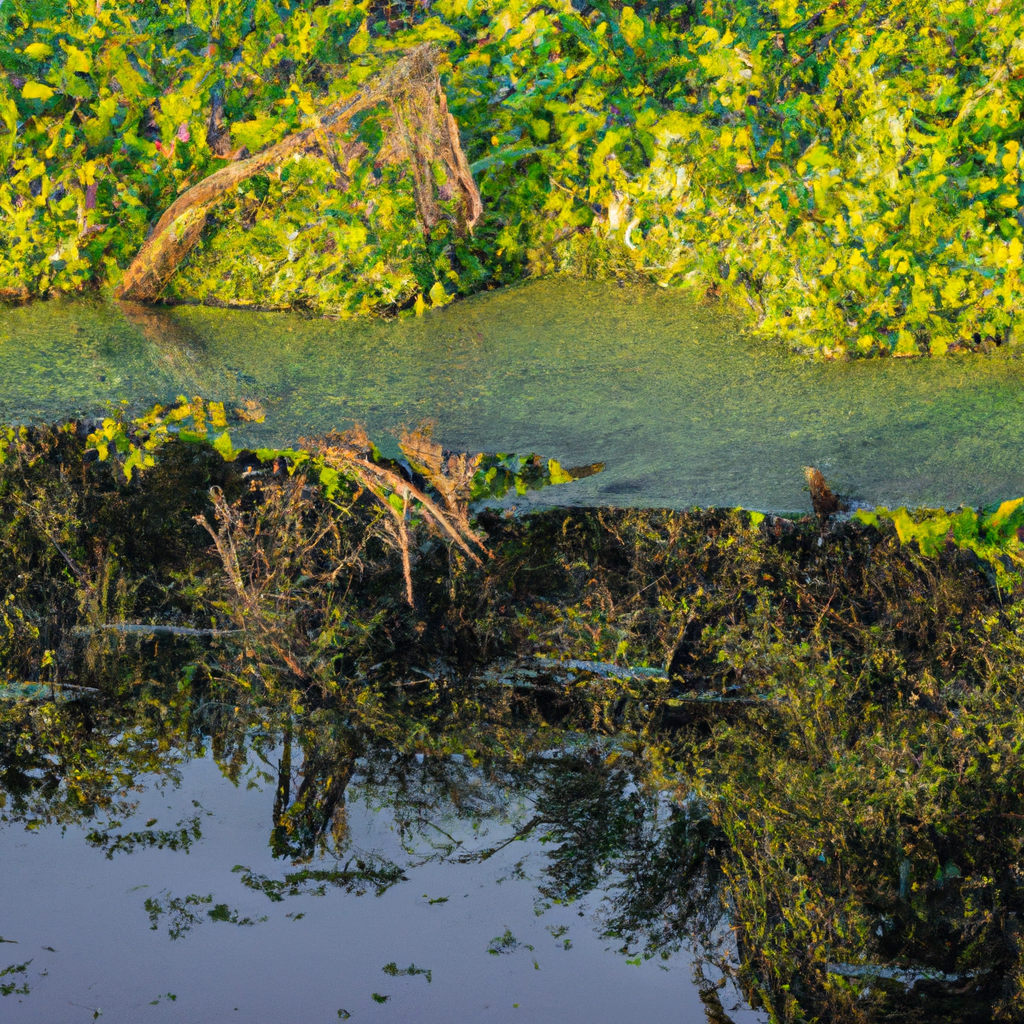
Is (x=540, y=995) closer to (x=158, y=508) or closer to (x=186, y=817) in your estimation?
(x=186, y=817)

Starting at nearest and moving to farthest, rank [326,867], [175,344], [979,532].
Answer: [326,867] → [979,532] → [175,344]

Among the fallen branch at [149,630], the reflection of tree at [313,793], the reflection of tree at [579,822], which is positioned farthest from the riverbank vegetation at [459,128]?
the reflection of tree at [313,793]

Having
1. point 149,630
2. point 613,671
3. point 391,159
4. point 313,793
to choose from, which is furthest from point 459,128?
point 313,793

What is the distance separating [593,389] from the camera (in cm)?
403

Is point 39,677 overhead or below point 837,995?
overhead

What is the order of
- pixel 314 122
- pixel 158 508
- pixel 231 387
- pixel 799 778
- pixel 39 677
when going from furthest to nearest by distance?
pixel 314 122
pixel 231 387
pixel 158 508
pixel 39 677
pixel 799 778

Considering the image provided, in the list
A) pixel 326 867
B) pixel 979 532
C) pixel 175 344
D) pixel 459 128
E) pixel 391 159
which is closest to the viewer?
pixel 326 867

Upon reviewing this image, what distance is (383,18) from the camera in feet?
19.0

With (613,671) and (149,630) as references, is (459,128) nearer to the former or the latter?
(149,630)

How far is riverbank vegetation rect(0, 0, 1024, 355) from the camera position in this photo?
4844 mm

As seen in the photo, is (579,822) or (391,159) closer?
(579,822)

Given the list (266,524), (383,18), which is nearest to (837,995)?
(266,524)

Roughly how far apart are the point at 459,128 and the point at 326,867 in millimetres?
3619

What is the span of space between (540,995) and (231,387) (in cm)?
249
